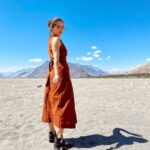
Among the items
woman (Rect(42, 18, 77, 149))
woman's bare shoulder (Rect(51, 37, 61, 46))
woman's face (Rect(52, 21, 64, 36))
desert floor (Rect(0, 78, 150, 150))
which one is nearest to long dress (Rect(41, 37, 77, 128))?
woman (Rect(42, 18, 77, 149))

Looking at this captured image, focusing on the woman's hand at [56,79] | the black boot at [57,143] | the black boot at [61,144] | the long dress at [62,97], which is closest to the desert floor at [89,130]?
the black boot at [61,144]

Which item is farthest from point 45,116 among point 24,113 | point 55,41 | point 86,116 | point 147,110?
point 147,110

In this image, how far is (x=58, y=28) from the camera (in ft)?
19.1

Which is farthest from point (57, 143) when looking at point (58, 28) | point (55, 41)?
point (58, 28)

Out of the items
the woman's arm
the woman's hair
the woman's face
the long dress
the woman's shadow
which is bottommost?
the woman's shadow

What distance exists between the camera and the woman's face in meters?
5.81

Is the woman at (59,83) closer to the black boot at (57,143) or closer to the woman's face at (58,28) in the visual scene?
the woman's face at (58,28)

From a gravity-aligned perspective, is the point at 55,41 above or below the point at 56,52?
above

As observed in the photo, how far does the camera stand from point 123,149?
242 inches

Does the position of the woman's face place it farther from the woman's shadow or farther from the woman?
the woman's shadow

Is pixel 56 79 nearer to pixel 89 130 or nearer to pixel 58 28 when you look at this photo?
pixel 58 28

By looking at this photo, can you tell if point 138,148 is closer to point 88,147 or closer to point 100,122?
point 88,147

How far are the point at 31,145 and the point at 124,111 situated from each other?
4.68 metres

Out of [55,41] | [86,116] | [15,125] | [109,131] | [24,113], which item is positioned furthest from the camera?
[24,113]
